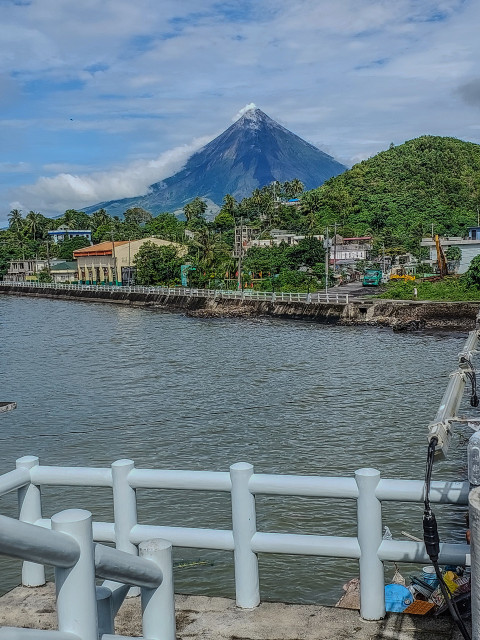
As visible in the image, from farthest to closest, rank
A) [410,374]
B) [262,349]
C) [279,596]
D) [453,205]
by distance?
1. [453,205]
2. [262,349]
3. [410,374]
4. [279,596]

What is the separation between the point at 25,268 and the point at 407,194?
6069 cm

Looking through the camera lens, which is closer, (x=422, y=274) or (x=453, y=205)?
(x=422, y=274)

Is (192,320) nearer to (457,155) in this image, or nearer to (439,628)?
(439,628)

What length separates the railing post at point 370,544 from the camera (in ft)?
14.6

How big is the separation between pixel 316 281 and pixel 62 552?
226 feet

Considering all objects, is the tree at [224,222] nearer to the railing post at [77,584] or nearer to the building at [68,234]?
the building at [68,234]

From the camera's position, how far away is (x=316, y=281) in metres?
70.6

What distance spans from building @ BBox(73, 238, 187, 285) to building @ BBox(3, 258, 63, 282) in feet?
58.0

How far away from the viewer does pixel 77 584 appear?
2.34 m

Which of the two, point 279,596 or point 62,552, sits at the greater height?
point 62,552

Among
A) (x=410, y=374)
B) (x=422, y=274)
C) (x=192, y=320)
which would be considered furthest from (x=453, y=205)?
(x=410, y=374)

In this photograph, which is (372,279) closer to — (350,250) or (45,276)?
(350,250)

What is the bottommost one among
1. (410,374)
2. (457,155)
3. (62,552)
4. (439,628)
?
(410,374)

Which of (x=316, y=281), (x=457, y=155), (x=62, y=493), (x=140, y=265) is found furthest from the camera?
(x=457, y=155)
